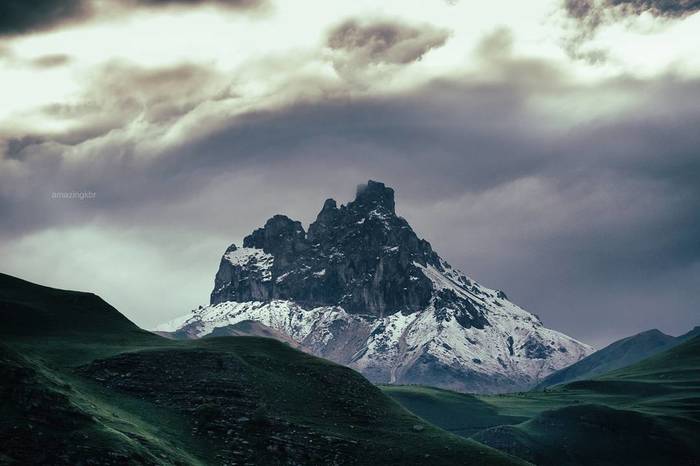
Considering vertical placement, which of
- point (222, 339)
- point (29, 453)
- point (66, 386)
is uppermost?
point (222, 339)

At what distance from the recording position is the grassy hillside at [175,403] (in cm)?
7888

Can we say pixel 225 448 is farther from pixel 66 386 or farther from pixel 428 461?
pixel 428 461

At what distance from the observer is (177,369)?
118375 mm

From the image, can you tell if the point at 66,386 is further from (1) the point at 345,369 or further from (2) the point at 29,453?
(1) the point at 345,369

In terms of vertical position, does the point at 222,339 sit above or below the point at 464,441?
above

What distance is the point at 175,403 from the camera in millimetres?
108125

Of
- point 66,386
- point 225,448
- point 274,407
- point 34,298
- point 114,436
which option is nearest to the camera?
point 114,436

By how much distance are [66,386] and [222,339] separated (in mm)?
59165

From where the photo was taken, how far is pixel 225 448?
9825 cm

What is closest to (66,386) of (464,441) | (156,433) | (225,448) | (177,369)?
(156,433)

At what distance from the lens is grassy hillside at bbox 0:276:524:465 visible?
78.9 metres

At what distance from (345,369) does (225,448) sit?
42913mm

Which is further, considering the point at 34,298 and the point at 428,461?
the point at 34,298

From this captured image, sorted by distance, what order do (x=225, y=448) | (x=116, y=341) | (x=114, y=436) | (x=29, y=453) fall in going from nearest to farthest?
(x=29, y=453)
(x=114, y=436)
(x=225, y=448)
(x=116, y=341)
